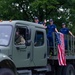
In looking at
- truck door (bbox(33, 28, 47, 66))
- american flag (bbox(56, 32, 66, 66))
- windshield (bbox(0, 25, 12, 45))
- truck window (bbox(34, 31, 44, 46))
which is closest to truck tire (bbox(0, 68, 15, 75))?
windshield (bbox(0, 25, 12, 45))

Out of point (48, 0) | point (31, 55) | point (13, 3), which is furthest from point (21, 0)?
point (31, 55)

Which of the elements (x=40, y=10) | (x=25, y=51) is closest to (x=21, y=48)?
(x=25, y=51)

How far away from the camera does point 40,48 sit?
38.9 ft

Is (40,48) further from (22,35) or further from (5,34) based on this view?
(5,34)

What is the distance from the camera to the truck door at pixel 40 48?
38.0 feet

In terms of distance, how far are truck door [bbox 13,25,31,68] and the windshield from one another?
23cm

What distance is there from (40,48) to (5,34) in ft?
6.13

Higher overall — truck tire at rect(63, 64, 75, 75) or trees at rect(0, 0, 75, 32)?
trees at rect(0, 0, 75, 32)

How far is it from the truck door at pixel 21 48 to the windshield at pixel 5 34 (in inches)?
9.1

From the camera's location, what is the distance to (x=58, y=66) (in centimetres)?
1416

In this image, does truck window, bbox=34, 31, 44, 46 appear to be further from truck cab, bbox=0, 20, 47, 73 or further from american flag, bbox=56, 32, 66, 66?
american flag, bbox=56, 32, 66, 66

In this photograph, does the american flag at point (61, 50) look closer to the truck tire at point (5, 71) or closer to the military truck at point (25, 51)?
the military truck at point (25, 51)

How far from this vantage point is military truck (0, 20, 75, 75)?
1002 cm

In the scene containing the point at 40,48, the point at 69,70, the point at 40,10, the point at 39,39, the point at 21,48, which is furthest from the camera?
the point at 40,10
